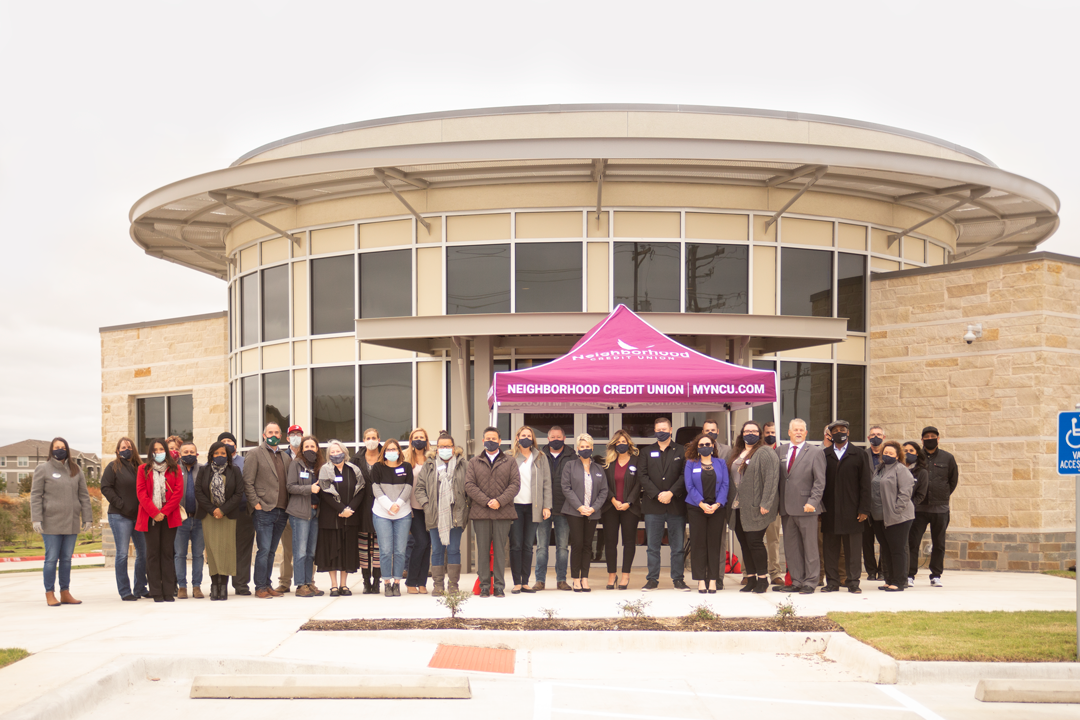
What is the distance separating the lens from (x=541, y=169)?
16.5 m

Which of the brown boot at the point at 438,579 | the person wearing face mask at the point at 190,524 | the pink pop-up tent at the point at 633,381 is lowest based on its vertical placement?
the brown boot at the point at 438,579

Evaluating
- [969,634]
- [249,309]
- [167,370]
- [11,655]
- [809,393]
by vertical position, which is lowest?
[969,634]

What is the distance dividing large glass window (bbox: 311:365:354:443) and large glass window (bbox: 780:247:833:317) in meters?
7.74

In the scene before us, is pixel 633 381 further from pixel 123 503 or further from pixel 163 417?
pixel 163 417

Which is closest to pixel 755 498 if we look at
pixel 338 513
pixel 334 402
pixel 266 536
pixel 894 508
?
pixel 894 508

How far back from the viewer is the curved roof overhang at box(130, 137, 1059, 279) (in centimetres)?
1544

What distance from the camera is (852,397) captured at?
17906mm

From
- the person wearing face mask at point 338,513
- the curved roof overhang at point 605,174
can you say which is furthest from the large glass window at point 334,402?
the person wearing face mask at point 338,513

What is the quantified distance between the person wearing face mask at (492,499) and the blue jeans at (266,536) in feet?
7.89

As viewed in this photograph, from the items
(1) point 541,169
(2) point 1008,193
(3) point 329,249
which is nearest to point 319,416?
(3) point 329,249

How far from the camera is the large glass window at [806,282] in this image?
17.4 m

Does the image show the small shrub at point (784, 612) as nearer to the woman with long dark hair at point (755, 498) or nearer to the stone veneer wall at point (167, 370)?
the woman with long dark hair at point (755, 498)

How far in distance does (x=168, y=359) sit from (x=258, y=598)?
40.0ft

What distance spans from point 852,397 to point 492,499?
8778 mm
